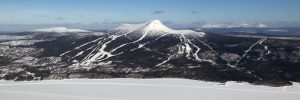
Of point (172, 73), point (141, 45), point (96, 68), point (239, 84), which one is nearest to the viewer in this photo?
point (239, 84)

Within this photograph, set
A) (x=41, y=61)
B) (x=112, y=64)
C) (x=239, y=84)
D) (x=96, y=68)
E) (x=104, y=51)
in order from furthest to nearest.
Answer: (x=104, y=51), (x=41, y=61), (x=112, y=64), (x=96, y=68), (x=239, y=84)

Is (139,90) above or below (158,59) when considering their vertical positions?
above

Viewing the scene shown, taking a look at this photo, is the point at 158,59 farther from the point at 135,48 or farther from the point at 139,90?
the point at 139,90

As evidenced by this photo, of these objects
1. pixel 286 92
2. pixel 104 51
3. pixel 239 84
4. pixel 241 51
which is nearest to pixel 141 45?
pixel 104 51

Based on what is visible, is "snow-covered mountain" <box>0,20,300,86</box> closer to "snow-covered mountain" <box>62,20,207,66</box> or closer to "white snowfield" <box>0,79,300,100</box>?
"snow-covered mountain" <box>62,20,207,66</box>

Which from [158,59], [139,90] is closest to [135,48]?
[158,59]

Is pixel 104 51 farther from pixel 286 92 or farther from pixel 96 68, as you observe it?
pixel 286 92

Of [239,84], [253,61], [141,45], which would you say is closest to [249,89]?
[239,84]

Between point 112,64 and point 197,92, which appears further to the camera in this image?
point 112,64
